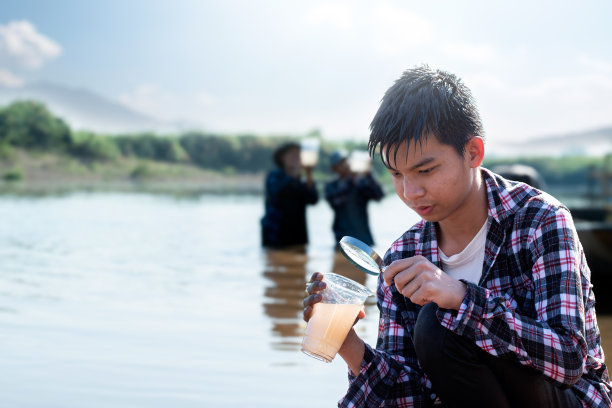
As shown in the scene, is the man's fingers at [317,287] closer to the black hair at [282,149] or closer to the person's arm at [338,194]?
the person's arm at [338,194]

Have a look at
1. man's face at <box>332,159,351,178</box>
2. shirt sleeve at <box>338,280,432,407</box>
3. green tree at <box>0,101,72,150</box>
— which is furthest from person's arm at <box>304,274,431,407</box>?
green tree at <box>0,101,72,150</box>

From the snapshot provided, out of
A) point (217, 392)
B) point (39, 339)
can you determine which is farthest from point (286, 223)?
point (217, 392)

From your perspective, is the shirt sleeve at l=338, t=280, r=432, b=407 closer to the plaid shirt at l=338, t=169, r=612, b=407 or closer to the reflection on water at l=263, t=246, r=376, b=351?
the plaid shirt at l=338, t=169, r=612, b=407

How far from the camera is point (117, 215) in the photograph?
47.9 ft

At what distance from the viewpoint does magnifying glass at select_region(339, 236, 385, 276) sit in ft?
5.78

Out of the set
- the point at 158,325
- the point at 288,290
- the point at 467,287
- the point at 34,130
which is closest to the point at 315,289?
the point at 467,287

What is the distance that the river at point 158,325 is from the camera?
2947mm

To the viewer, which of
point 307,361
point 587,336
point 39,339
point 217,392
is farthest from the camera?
point 39,339

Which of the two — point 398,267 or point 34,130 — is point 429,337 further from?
point 34,130

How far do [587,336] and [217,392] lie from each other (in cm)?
160

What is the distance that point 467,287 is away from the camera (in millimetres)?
1619

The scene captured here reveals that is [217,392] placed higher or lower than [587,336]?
lower

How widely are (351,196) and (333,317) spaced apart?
6.31 metres

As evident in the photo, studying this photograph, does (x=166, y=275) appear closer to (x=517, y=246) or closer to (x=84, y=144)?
(x=517, y=246)
